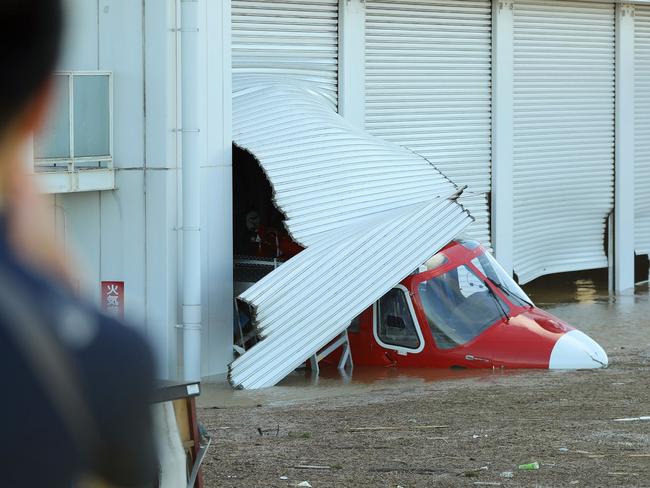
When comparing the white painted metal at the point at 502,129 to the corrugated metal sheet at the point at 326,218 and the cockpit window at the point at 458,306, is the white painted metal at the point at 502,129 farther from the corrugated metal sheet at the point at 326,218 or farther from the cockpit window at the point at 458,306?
the cockpit window at the point at 458,306

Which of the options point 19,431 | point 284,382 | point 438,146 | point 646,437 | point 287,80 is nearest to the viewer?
point 19,431

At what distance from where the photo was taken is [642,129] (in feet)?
83.8

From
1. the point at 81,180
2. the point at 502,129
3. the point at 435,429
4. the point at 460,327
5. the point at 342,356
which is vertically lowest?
the point at 342,356

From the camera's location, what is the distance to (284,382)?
15.1 m

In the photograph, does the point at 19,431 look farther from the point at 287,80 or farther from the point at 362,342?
the point at 287,80

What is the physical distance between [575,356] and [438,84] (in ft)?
24.8

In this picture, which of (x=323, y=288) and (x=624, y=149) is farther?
(x=624, y=149)

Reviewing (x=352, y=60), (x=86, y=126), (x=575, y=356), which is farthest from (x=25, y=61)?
(x=352, y=60)

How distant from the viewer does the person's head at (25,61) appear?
3.52 ft

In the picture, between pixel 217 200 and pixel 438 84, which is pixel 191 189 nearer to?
pixel 217 200

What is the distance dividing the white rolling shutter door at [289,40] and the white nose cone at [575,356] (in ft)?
20.1

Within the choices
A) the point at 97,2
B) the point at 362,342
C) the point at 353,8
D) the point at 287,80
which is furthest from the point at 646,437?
the point at 353,8

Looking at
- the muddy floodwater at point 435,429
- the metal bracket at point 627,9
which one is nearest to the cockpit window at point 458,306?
the muddy floodwater at point 435,429

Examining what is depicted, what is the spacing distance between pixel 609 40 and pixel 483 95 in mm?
3804
